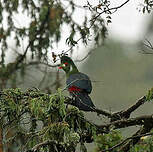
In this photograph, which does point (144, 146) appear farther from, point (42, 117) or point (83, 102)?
point (42, 117)

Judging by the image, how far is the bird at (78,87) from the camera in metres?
5.59

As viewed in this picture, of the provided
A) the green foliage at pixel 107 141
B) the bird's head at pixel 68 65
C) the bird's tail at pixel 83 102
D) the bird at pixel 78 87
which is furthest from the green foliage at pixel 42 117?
the bird's head at pixel 68 65

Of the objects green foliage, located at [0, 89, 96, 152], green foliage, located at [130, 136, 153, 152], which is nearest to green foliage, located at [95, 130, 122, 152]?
green foliage, located at [130, 136, 153, 152]

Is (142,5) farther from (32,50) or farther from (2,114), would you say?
(32,50)

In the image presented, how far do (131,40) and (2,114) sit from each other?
1535 inches

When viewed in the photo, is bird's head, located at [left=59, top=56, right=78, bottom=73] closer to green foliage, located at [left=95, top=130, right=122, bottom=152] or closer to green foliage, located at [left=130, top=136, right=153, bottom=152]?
green foliage, located at [left=95, top=130, right=122, bottom=152]

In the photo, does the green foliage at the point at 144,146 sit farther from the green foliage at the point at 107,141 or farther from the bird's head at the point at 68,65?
the bird's head at the point at 68,65

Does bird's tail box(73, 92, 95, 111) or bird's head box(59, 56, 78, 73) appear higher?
bird's head box(59, 56, 78, 73)

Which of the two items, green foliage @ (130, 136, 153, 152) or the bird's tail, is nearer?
green foliage @ (130, 136, 153, 152)

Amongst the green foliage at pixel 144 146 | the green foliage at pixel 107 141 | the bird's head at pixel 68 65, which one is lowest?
the green foliage at pixel 107 141

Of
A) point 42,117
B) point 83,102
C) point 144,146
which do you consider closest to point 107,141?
point 83,102

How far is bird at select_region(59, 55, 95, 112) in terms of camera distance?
5.59m

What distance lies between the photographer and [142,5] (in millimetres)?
5617

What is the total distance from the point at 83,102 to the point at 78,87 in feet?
1.60
